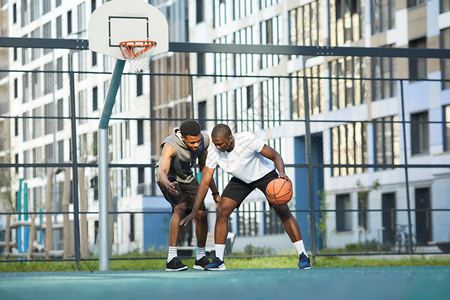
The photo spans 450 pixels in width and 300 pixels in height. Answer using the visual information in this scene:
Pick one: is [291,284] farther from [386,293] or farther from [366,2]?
[366,2]

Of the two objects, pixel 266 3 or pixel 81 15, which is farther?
pixel 81 15

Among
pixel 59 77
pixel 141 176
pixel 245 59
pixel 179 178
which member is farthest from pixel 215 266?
pixel 59 77

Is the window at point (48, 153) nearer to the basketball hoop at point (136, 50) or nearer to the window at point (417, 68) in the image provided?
the window at point (417, 68)

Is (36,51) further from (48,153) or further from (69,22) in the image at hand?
(48,153)

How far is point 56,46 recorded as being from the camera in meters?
11.7

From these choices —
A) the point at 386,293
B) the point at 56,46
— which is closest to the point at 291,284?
the point at 386,293

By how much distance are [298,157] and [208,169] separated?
3046 centimetres

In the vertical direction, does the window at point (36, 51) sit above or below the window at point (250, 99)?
above

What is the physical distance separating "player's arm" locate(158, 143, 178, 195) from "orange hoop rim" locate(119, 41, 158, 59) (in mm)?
1415

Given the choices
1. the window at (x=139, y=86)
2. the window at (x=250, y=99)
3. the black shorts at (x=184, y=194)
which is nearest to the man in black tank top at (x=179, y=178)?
the black shorts at (x=184, y=194)

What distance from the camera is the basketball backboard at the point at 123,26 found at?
10505 mm

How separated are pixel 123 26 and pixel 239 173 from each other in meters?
2.26

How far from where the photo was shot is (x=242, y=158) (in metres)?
9.20

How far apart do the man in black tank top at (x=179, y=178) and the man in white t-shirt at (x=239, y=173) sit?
18cm
